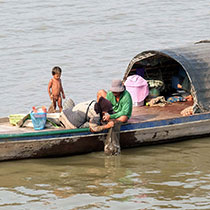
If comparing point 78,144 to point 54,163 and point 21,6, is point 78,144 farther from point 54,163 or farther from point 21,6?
point 21,6

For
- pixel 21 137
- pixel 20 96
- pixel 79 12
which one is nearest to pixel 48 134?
pixel 21 137

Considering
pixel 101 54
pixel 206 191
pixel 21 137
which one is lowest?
pixel 206 191

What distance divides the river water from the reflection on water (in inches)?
0.5

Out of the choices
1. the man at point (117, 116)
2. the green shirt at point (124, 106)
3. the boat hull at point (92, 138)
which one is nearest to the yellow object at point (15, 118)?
the boat hull at point (92, 138)

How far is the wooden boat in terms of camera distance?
10594mm

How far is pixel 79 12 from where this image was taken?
24672 millimetres

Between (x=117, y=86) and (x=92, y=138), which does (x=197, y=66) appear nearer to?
(x=117, y=86)

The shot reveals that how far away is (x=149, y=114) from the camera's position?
39.9 feet

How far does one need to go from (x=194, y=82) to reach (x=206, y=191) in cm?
289

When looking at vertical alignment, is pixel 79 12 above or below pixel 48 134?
above

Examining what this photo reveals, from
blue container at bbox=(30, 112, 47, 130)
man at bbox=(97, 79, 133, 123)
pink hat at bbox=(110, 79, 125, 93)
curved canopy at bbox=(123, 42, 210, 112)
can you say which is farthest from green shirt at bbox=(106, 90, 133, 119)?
curved canopy at bbox=(123, 42, 210, 112)

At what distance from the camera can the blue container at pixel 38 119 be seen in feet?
35.2

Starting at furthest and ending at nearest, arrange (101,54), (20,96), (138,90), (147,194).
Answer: (101,54) → (20,96) → (138,90) → (147,194)

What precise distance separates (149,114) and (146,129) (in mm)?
904
